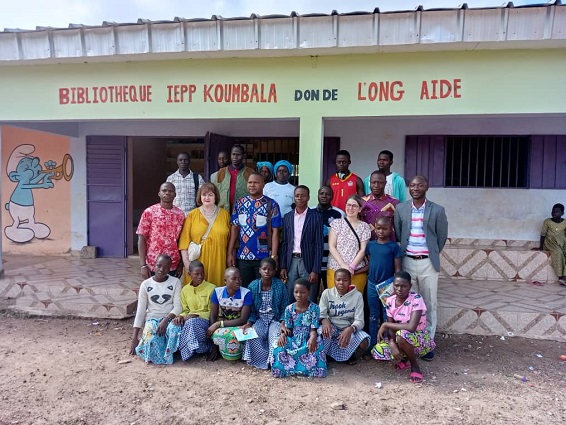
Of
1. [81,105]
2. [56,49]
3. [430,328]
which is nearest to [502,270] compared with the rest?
[430,328]

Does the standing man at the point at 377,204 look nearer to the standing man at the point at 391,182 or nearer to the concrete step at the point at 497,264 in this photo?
the standing man at the point at 391,182

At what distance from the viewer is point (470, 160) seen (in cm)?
698

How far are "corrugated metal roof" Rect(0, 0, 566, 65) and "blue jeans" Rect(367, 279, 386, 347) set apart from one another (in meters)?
2.36

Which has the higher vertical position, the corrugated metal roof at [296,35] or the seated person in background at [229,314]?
the corrugated metal roof at [296,35]

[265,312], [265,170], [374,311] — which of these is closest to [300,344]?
[265,312]

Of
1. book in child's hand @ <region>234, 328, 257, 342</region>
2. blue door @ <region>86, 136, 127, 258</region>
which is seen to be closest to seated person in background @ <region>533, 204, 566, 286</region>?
book in child's hand @ <region>234, 328, 257, 342</region>

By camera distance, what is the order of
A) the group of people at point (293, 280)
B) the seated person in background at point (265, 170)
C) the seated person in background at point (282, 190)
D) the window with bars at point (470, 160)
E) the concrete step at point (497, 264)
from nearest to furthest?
1. the group of people at point (293, 280)
2. the seated person in background at point (282, 190)
3. the seated person in background at point (265, 170)
4. the concrete step at point (497, 264)
5. the window with bars at point (470, 160)

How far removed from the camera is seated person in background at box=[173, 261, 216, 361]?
153 inches

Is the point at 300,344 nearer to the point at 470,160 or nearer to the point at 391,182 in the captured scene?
the point at 391,182

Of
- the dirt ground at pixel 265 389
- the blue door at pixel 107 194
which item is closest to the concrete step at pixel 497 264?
the dirt ground at pixel 265 389

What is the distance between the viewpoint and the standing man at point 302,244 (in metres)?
4.05

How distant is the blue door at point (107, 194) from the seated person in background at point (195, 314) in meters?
3.96

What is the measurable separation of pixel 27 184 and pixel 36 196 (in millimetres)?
259

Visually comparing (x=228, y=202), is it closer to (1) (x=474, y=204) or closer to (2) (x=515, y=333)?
(2) (x=515, y=333)
